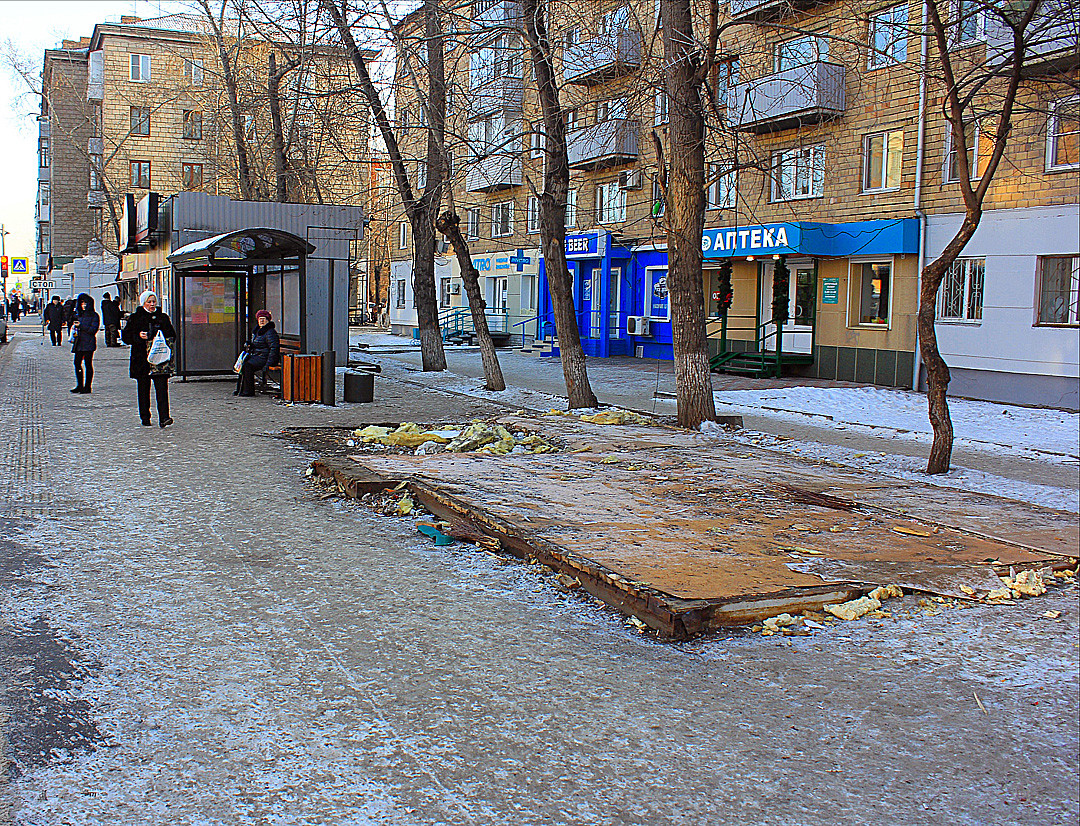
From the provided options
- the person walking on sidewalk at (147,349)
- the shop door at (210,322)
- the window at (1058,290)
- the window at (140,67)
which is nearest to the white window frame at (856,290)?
the window at (1058,290)

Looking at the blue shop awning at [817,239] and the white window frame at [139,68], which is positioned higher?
the white window frame at [139,68]

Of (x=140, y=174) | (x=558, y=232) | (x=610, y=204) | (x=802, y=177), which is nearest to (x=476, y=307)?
(x=558, y=232)

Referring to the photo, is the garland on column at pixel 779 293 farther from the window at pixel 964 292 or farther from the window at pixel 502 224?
the window at pixel 502 224

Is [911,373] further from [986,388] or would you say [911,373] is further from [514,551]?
[514,551]

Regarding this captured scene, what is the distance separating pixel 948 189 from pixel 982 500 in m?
13.4

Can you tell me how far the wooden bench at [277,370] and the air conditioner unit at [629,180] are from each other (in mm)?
14316

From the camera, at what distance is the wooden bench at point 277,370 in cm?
1745

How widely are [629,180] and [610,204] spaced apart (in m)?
1.36

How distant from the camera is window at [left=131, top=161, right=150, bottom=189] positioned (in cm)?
5947

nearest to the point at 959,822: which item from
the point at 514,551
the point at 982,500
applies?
the point at 514,551

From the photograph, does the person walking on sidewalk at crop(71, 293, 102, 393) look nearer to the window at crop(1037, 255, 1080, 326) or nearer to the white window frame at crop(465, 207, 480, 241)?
the window at crop(1037, 255, 1080, 326)

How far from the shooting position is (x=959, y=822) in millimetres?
3395

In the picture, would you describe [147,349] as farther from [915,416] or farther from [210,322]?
[915,416]

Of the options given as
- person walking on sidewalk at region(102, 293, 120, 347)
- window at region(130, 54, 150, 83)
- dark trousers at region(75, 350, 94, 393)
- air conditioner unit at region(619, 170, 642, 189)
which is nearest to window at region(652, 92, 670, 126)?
air conditioner unit at region(619, 170, 642, 189)
